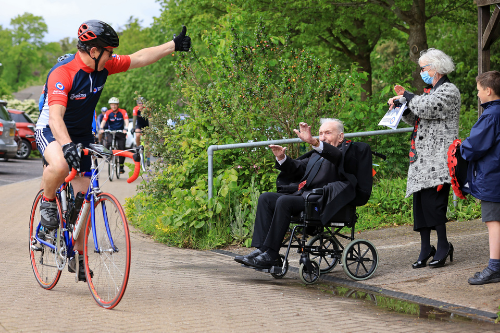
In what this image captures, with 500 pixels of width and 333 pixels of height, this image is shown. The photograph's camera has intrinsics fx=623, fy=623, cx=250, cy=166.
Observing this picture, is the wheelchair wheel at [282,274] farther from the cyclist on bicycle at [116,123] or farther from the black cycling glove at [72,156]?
the cyclist on bicycle at [116,123]

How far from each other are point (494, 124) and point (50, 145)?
11.6 ft

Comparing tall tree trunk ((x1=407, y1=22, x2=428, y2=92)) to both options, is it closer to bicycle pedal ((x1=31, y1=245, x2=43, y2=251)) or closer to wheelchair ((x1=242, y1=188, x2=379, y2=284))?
wheelchair ((x1=242, y1=188, x2=379, y2=284))

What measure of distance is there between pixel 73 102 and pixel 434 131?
3.24 m

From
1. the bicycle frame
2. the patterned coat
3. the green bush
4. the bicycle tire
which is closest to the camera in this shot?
the bicycle frame

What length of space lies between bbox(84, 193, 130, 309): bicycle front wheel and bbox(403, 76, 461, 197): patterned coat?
2875mm

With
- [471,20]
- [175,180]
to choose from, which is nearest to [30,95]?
[471,20]

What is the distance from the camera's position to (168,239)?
24.8 feet

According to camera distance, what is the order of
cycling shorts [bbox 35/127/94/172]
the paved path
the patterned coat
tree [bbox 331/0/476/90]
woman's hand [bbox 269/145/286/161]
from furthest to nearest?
tree [bbox 331/0/476/90] → woman's hand [bbox 269/145/286/161] → the patterned coat → cycling shorts [bbox 35/127/94/172] → the paved path

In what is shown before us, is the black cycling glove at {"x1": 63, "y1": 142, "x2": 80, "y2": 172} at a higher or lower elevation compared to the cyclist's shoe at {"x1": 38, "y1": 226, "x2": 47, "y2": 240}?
higher

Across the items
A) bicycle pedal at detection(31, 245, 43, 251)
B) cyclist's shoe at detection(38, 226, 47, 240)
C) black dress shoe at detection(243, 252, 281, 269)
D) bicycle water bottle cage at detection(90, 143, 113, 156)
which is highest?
bicycle water bottle cage at detection(90, 143, 113, 156)

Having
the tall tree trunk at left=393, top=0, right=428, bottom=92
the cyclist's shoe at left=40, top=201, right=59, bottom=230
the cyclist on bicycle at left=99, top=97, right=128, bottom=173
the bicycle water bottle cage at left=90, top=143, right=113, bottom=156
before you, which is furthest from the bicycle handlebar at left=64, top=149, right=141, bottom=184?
the tall tree trunk at left=393, top=0, right=428, bottom=92

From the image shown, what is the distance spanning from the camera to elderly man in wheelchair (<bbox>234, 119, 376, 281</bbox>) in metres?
5.41

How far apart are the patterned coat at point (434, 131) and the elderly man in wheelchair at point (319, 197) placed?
56 centimetres

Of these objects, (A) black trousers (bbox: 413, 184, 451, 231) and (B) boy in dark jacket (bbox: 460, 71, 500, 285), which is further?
(A) black trousers (bbox: 413, 184, 451, 231)
